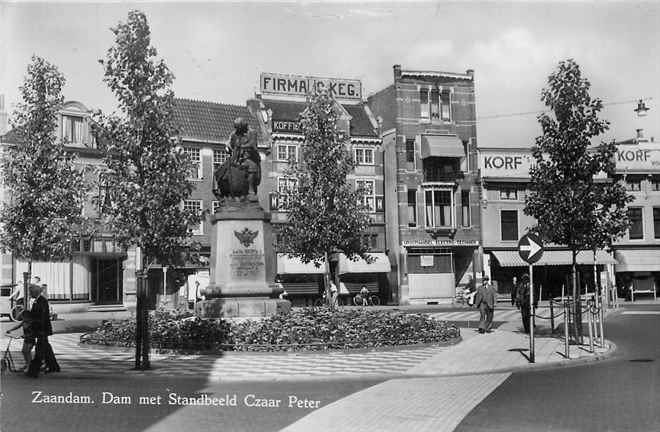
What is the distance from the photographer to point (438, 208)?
50438 mm

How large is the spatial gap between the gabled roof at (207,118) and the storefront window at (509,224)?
18311mm

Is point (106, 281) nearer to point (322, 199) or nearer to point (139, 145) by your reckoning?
point (322, 199)

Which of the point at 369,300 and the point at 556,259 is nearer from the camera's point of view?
the point at 369,300

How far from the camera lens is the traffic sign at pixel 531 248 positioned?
16.4m

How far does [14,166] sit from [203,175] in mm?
22375

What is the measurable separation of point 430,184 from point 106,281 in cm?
2202

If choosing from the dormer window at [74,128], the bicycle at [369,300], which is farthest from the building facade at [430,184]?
the dormer window at [74,128]

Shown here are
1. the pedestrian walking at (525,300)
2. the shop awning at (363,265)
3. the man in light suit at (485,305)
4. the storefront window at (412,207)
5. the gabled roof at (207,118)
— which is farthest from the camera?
the storefront window at (412,207)

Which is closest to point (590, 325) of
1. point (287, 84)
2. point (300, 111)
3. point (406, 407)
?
point (406, 407)

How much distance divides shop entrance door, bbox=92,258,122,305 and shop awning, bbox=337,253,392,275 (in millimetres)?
13875

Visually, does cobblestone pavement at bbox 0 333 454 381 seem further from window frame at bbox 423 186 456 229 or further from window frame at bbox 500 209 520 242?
window frame at bbox 500 209 520 242

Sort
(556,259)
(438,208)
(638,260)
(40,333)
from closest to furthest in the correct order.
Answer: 1. (40,333)
2. (556,259)
3. (438,208)
4. (638,260)

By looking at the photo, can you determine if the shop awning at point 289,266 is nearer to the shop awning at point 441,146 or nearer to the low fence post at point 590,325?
the shop awning at point 441,146

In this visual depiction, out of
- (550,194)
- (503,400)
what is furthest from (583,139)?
(503,400)
